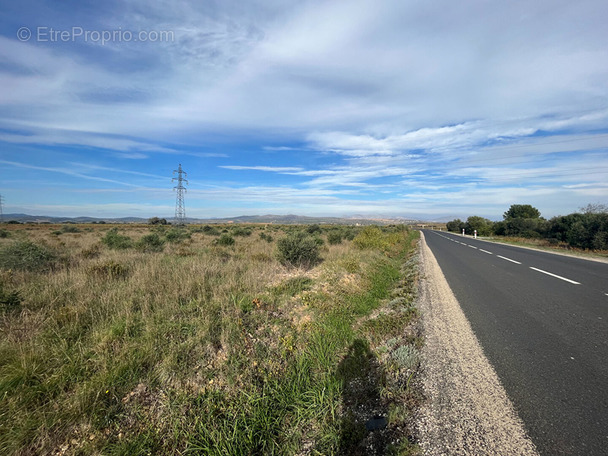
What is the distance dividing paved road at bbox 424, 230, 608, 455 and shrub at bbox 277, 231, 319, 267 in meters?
5.57

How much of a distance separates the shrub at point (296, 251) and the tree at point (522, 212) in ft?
187

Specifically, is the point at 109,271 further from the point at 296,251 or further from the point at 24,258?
the point at 296,251

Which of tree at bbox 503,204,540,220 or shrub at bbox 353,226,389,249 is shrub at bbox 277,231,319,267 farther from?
tree at bbox 503,204,540,220

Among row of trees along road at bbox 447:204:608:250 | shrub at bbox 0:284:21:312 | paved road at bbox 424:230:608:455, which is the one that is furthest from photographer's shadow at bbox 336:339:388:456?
row of trees along road at bbox 447:204:608:250

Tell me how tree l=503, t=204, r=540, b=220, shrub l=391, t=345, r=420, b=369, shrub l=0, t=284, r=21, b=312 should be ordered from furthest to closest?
tree l=503, t=204, r=540, b=220, shrub l=0, t=284, r=21, b=312, shrub l=391, t=345, r=420, b=369

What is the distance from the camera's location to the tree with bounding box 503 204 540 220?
5178 centimetres

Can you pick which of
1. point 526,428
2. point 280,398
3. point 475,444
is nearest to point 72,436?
point 280,398

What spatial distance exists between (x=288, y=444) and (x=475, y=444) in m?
1.67

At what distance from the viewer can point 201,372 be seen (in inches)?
137

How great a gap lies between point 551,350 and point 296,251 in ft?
27.6

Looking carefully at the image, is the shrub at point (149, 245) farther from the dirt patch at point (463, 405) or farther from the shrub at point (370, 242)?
the dirt patch at point (463, 405)

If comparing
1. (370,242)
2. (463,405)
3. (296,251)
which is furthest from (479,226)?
(463,405)

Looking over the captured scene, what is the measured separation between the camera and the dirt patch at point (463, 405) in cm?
221

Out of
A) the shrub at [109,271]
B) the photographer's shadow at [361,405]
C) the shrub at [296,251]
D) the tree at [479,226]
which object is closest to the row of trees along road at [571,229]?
the tree at [479,226]
